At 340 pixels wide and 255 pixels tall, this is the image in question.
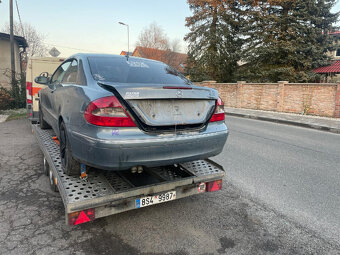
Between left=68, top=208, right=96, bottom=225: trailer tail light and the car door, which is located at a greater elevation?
the car door

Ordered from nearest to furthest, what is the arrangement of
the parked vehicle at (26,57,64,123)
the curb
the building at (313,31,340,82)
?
1. the parked vehicle at (26,57,64,123)
2. the curb
3. the building at (313,31,340,82)

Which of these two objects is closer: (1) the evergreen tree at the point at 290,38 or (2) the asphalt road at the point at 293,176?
(2) the asphalt road at the point at 293,176

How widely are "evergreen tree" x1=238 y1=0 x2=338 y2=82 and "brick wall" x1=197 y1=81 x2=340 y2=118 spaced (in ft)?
14.7

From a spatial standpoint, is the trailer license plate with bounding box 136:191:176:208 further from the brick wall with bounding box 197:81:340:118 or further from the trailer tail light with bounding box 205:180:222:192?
the brick wall with bounding box 197:81:340:118

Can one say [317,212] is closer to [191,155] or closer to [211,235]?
[211,235]

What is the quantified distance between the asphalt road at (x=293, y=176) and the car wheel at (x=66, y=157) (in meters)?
2.47

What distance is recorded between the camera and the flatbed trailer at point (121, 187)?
2.34 m

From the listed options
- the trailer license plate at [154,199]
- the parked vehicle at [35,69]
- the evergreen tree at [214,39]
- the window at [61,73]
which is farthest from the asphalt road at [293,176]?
the evergreen tree at [214,39]

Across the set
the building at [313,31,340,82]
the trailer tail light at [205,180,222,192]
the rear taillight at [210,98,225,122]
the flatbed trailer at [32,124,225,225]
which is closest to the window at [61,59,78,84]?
the flatbed trailer at [32,124,225,225]

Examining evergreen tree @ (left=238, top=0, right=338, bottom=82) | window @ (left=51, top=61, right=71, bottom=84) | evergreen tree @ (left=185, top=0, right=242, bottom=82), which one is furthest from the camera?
evergreen tree @ (left=185, top=0, right=242, bottom=82)

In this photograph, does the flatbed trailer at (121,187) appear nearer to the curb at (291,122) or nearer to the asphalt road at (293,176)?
the asphalt road at (293,176)

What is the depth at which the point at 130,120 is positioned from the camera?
2.42m

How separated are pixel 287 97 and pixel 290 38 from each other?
8.86m

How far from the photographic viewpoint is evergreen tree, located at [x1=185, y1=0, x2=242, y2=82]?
2573cm
